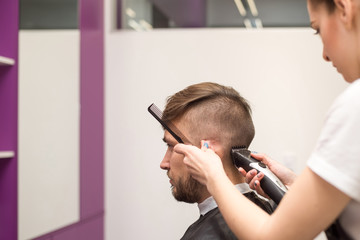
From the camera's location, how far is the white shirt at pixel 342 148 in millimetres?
902

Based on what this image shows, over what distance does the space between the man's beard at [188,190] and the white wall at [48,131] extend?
1189mm

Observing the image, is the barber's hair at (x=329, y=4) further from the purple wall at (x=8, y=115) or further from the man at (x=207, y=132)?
the purple wall at (x=8, y=115)

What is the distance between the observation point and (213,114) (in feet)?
5.63

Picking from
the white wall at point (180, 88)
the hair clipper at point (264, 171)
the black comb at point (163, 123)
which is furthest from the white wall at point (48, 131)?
the hair clipper at point (264, 171)

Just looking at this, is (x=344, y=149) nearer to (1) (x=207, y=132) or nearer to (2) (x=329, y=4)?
(2) (x=329, y=4)

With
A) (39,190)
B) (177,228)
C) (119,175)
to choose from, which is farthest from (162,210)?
(39,190)

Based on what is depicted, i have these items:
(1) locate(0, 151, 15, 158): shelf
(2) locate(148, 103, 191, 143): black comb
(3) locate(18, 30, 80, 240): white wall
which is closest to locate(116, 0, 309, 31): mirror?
(3) locate(18, 30, 80, 240): white wall

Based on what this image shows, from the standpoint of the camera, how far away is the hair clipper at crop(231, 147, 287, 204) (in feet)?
4.34

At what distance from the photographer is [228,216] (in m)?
1.08

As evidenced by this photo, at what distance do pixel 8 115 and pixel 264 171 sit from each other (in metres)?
1.61

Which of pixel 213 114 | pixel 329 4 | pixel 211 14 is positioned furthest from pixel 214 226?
pixel 211 14

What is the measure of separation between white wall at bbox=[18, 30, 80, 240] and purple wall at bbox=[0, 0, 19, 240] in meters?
0.08

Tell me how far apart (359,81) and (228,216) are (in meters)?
0.40

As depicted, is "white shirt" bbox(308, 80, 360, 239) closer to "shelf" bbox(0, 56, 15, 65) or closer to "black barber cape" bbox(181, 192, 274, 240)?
"black barber cape" bbox(181, 192, 274, 240)
